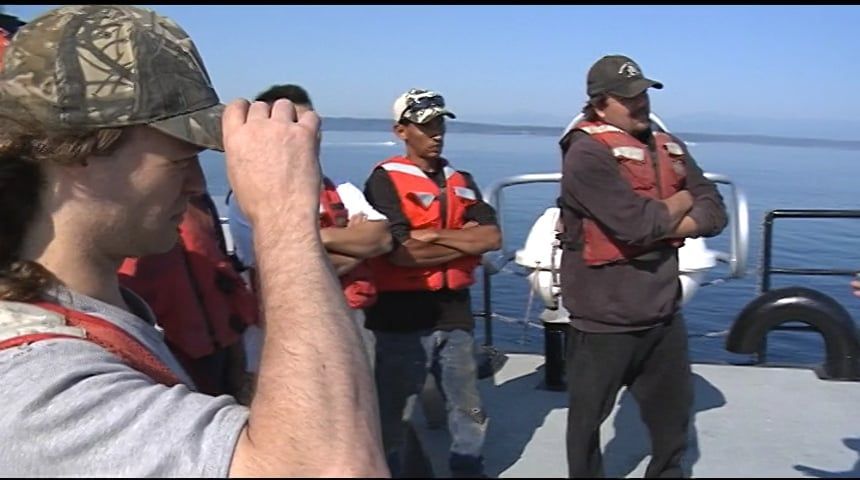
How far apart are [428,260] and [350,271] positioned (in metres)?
0.33

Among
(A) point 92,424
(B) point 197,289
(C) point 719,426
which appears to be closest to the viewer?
(A) point 92,424

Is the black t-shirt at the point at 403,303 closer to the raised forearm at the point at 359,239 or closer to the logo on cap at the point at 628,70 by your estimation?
the raised forearm at the point at 359,239

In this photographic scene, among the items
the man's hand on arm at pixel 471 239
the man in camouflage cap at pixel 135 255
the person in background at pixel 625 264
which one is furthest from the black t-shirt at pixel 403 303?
the man in camouflage cap at pixel 135 255

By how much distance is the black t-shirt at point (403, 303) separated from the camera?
2.89 metres

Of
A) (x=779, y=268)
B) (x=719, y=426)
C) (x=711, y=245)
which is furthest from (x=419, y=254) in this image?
(x=779, y=268)

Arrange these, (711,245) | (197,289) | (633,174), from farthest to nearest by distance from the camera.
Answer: (711,245)
(633,174)
(197,289)

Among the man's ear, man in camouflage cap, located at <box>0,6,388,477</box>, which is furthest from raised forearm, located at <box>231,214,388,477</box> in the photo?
the man's ear

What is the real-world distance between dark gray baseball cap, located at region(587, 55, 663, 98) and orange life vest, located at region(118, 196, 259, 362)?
4.33 ft

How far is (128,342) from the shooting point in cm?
103

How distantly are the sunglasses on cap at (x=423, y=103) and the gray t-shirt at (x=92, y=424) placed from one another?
222cm

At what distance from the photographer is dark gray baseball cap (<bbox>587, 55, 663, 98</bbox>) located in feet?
8.78

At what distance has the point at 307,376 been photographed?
89cm

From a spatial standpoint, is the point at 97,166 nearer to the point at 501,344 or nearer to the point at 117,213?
the point at 117,213

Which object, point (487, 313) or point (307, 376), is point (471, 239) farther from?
point (307, 376)
